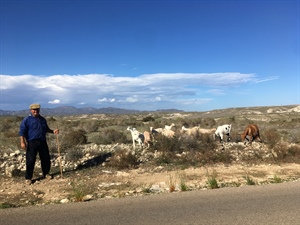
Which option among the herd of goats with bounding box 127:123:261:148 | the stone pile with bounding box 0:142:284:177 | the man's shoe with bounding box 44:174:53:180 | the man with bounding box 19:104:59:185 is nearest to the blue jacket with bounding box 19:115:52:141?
the man with bounding box 19:104:59:185

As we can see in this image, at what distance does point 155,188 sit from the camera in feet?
29.9

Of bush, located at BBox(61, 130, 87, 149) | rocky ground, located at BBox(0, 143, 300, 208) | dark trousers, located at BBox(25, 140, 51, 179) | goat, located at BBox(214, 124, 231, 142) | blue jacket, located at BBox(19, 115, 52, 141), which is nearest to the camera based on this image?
rocky ground, located at BBox(0, 143, 300, 208)

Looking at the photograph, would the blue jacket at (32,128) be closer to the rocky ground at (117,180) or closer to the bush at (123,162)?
the rocky ground at (117,180)

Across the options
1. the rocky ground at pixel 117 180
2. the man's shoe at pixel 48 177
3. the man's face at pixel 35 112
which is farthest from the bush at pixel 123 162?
the man's face at pixel 35 112

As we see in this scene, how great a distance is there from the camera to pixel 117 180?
10.4m

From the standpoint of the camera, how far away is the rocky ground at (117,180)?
8.39 meters

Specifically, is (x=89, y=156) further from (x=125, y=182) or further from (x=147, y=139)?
(x=125, y=182)

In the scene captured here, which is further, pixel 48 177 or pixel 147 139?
pixel 147 139

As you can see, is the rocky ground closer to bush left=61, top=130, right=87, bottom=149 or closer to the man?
the man

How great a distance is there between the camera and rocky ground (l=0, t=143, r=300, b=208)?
839 cm

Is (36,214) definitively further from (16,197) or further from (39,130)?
(39,130)

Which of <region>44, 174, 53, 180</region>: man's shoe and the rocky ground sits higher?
<region>44, 174, 53, 180</region>: man's shoe

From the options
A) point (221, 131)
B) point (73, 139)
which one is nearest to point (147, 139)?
point (73, 139)

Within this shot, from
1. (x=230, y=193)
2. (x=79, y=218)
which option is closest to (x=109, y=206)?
(x=79, y=218)
